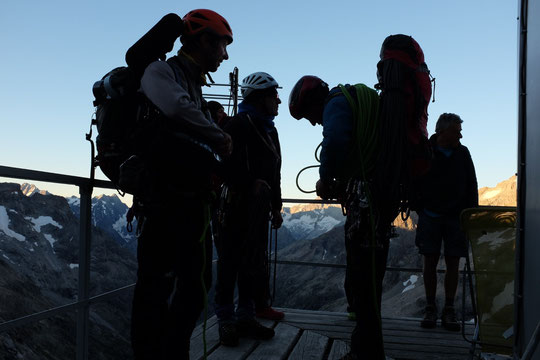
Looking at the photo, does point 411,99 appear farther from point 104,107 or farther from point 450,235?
point 450,235

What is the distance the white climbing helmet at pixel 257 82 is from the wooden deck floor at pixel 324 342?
1.81m

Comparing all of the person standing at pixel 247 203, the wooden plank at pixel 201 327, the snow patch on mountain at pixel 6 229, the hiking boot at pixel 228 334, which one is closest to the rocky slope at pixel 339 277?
the wooden plank at pixel 201 327

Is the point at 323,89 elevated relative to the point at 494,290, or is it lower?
elevated

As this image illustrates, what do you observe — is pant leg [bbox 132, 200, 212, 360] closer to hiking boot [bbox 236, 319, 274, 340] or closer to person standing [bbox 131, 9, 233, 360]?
person standing [bbox 131, 9, 233, 360]

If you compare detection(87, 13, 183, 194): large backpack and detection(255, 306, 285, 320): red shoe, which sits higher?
detection(87, 13, 183, 194): large backpack

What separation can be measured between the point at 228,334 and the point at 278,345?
378 millimetres

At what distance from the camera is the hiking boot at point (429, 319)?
396 cm

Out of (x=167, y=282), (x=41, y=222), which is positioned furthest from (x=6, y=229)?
(x=167, y=282)

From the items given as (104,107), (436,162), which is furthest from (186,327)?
(436,162)

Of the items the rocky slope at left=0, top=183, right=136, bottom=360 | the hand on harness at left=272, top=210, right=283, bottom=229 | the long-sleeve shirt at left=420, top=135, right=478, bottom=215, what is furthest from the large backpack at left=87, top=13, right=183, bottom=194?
the rocky slope at left=0, top=183, right=136, bottom=360

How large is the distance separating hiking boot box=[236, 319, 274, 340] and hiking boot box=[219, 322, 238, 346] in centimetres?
14

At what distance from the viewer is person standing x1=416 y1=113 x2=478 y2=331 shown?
12.7 ft

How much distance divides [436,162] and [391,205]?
193 cm

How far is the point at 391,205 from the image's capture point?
7.54ft
